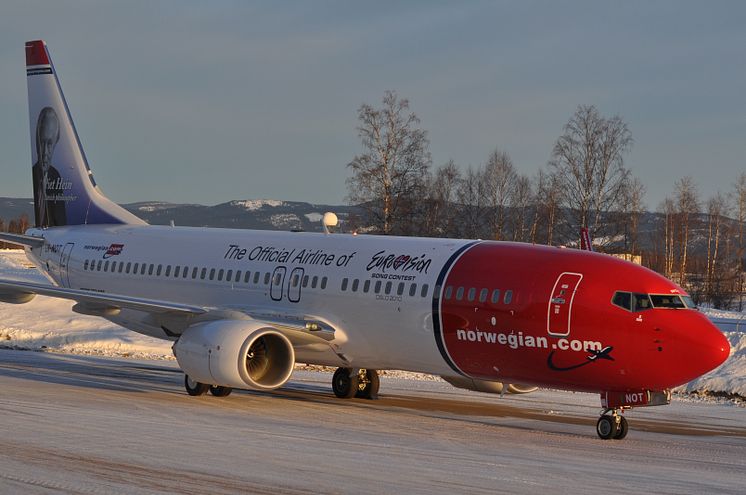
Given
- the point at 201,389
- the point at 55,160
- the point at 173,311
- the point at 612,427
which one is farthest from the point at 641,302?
the point at 55,160

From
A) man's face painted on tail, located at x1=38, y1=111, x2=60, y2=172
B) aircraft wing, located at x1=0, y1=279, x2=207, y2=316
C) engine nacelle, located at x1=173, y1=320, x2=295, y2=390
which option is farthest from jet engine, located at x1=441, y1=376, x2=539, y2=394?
man's face painted on tail, located at x1=38, y1=111, x2=60, y2=172

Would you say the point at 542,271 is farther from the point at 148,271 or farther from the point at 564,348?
the point at 148,271

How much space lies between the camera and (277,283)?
21.7 meters

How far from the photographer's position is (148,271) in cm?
2462

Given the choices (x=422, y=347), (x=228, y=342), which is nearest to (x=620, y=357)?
(x=422, y=347)

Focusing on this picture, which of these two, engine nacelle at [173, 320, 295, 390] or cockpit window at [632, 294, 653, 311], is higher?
cockpit window at [632, 294, 653, 311]

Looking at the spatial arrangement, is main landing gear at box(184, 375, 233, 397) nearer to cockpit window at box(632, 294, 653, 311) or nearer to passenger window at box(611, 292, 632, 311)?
passenger window at box(611, 292, 632, 311)

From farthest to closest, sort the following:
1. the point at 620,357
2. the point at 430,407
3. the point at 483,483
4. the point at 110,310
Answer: the point at 110,310 → the point at 430,407 → the point at 620,357 → the point at 483,483

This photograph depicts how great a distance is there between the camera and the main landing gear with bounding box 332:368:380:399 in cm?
2177

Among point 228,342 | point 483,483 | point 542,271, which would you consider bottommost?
point 483,483

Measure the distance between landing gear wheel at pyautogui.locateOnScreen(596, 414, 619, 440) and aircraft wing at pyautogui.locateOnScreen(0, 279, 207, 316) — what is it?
7.80m

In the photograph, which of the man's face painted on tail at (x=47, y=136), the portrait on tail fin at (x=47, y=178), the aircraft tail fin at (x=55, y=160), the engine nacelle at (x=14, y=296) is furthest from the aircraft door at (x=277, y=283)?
the man's face painted on tail at (x=47, y=136)

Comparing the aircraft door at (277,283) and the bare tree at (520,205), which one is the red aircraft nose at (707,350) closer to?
the aircraft door at (277,283)

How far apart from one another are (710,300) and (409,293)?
54.2 m
